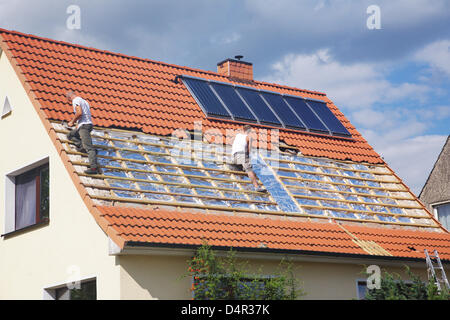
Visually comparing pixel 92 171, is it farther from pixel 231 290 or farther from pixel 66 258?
pixel 231 290

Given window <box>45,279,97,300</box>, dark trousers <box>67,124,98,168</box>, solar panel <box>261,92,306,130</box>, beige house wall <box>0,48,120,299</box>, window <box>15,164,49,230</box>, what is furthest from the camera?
solar panel <box>261,92,306,130</box>

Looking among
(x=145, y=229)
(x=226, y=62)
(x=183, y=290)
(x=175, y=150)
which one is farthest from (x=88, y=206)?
(x=226, y=62)

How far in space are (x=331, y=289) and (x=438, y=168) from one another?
1353 centimetres

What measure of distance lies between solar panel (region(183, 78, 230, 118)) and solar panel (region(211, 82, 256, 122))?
223 mm

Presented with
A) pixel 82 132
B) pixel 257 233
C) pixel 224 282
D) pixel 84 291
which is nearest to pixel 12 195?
pixel 82 132

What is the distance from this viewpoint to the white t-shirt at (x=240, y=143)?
50.2 ft

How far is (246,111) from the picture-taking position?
1778 centimetres

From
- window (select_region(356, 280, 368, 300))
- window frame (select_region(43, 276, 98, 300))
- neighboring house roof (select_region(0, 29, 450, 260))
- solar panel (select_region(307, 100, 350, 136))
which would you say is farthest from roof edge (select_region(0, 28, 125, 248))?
solar panel (select_region(307, 100, 350, 136))

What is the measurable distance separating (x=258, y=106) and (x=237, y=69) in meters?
2.11

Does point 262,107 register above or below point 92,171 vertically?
above

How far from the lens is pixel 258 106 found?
18.4 meters

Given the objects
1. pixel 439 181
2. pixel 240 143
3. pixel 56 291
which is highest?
pixel 439 181

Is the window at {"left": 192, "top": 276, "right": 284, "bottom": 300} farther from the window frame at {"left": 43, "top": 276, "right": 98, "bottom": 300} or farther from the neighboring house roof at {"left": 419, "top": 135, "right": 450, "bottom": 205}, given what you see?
the neighboring house roof at {"left": 419, "top": 135, "right": 450, "bottom": 205}

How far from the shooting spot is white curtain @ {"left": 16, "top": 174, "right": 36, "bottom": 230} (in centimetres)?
1462
